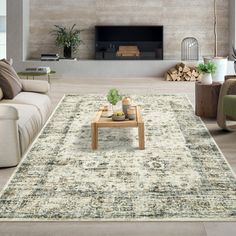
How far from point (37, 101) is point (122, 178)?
2.31m

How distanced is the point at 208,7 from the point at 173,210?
30.2ft

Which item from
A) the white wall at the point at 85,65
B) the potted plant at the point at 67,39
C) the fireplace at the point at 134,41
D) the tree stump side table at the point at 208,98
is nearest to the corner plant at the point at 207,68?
the tree stump side table at the point at 208,98

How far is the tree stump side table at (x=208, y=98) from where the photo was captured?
6527 mm

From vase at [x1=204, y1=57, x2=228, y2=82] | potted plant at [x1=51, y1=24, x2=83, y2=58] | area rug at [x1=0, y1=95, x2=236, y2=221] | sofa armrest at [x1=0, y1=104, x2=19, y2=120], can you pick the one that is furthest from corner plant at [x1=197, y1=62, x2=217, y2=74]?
potted plant at [x1=51, y1=24, x2=83, y2=58]

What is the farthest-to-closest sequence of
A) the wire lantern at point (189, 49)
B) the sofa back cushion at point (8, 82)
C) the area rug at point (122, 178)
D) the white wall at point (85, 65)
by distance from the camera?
1. the wire lantern at point (189, 49)
2. the white wall at point (85, 65)
3. the sofa back cushion at point (8, 82)
4. the area rug at point (122, 178)

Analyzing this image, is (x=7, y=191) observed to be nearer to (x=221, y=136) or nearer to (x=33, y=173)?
(x=33, y=173)

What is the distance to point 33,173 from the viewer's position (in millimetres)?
4148

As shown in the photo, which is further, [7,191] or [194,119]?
[194,119]

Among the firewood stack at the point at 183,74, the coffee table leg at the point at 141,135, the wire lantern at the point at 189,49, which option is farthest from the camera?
the wire lantern at the point at 189,49

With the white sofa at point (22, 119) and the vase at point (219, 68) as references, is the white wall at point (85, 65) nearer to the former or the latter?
the vase at point (219, 68)

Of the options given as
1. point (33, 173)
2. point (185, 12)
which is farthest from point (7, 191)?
point (185, 12)

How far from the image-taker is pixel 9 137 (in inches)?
168

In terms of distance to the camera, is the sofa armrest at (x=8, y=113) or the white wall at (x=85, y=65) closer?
the sofa armrest at (x=8, y=113)

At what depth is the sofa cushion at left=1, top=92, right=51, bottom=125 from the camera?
5773 mm
